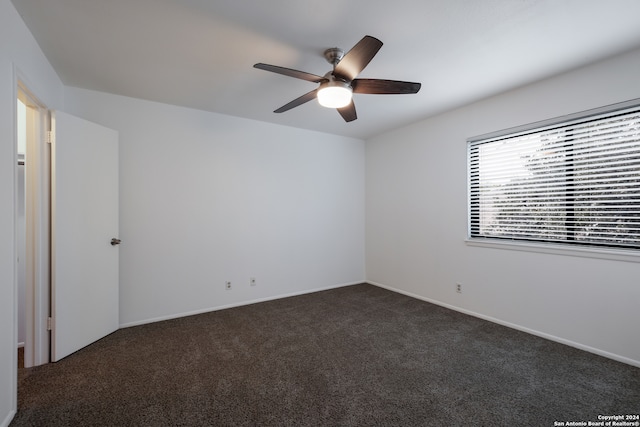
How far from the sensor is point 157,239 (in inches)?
127

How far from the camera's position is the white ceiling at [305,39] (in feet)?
5.74

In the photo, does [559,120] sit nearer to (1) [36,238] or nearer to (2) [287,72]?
(2) [287,72]

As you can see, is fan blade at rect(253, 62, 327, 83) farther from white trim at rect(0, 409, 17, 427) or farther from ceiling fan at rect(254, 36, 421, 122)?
white trim at rect(0, 409, 17, 427)

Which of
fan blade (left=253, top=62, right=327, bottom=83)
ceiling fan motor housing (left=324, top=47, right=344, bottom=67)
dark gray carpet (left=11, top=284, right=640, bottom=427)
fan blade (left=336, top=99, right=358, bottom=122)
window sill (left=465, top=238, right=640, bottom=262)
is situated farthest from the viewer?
fan blade (left=336, top=99, right=358, bottom=122)

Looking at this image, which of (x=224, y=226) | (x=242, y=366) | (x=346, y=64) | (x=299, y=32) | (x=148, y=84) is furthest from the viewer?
(x=224, y=226)

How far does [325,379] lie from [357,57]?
2.29m

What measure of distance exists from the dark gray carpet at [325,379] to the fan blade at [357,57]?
2.25 metres

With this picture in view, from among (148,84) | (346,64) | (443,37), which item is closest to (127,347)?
(148,84)

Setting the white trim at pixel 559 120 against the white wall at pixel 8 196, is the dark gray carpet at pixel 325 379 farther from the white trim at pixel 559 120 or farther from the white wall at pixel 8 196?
the white trim at pixel 559 120

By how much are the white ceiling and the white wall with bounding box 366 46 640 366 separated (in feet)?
0.93

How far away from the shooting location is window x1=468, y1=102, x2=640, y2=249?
232cm

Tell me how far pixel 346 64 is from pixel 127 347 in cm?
311

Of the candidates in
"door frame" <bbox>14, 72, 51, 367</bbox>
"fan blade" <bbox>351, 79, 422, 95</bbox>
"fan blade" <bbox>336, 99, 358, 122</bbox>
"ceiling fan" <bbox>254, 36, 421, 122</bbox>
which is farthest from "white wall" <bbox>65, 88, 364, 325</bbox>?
"fan blade" <bbox>351, 79, 422, 95</bbox>

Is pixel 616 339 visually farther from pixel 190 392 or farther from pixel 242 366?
pixel 190 392
